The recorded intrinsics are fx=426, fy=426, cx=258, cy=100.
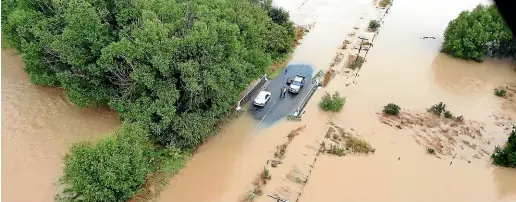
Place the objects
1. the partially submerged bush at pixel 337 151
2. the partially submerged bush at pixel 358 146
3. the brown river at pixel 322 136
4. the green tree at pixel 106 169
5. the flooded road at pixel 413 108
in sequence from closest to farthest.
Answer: the green tree at pixel 106 169, the brown river at pixel 322 136, the flooded road at pixel 413 108, the partially submerged bush at pixel 337 151, the partially submerged bush at pixel 358 146

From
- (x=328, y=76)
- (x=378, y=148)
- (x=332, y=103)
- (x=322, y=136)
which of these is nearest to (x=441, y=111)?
(x=378, y=148)

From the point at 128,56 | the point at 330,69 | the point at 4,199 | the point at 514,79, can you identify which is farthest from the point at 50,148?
the point at 514,79

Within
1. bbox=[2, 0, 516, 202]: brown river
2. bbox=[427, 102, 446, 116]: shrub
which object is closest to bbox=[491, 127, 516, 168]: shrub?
bbox=[2, 0, 516, 202]: brown river

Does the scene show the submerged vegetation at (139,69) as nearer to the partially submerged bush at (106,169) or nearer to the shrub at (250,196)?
the partially submerged bush at (106,169)

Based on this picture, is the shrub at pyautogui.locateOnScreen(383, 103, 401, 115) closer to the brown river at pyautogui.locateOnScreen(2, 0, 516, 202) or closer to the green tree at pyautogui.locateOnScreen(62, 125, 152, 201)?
the brown river at pyautogui.locateOnScreen(2, 0, 516, 202)

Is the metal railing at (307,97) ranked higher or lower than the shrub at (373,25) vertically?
lower

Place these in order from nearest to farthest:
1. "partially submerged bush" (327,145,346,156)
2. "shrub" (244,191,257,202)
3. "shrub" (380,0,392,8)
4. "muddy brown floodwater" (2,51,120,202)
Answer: "shrub" (244,191,257,202) → "muddy brown floodwater" (2,51,120,202) → "partially submerged bush" (327,145,346,156) → "shrub" (380,0,392,8)

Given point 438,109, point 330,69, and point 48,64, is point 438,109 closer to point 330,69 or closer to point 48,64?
point 330,69

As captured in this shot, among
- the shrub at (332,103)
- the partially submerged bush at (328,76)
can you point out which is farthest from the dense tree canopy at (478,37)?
the shrub at (332,103)
